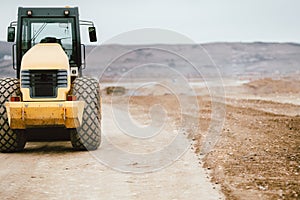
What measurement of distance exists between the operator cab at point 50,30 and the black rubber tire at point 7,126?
3.93 feet

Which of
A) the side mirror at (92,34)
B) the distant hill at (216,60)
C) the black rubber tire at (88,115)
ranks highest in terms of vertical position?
the side mirror at (92,34)

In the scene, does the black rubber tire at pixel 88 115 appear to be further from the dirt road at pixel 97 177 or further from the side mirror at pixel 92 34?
the side mirror at pixel 92 34

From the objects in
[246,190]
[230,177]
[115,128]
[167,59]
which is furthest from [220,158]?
[167,59]

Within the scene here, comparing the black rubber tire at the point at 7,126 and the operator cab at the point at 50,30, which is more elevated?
the operator cab at the point at 50,30

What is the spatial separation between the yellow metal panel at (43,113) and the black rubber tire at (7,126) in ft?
2.29

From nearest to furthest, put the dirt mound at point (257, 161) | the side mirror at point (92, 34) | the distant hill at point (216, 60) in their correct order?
1. the dirt mound at point (257, 161)
2. the side mirror at point (92, 34)
3. the distant hill at point (216, 60)

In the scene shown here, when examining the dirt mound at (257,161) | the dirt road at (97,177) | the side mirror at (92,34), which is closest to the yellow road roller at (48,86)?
the side mirror at (92,34)

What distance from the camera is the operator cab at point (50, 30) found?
14586mm

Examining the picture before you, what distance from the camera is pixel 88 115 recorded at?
43.4ft

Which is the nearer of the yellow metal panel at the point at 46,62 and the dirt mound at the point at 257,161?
the dirt mound at the point at 257,161

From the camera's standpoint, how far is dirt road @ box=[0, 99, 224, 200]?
908cm

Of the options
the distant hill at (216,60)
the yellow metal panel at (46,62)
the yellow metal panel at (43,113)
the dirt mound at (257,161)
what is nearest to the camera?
the dirt mound at (257,161)

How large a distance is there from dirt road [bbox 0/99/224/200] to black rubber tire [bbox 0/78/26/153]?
0.27 metres

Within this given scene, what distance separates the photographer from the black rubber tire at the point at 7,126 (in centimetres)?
1327
